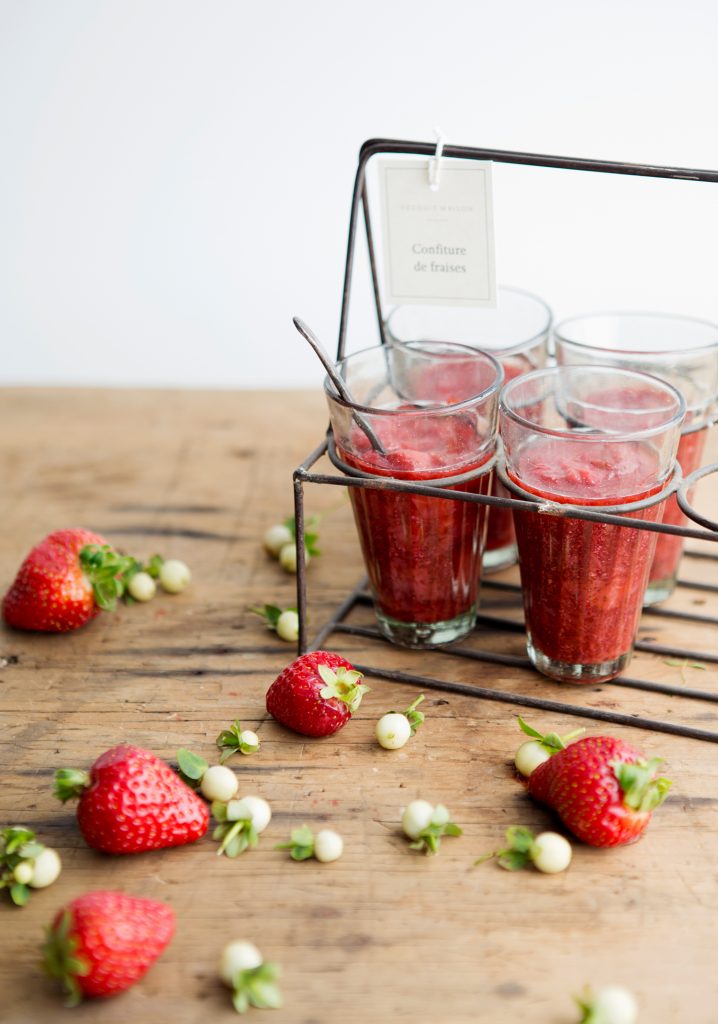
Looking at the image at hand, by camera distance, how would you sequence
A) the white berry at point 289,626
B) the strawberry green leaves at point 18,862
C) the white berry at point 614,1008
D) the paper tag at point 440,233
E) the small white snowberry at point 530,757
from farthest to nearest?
the white berry at point 289,626 < the paper tag at point 440,233 < the small white snowberry at point 530,757 < the strawberry green leaves at point 18,862 < the white berry at point 614,1008

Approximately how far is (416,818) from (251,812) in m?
0.13

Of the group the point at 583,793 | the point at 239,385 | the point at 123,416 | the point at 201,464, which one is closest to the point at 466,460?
the point at 583,793

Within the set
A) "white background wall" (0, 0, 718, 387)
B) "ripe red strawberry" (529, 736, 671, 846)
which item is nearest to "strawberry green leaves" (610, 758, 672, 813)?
"ripe red strawberry" (529, 736, 671, 846)

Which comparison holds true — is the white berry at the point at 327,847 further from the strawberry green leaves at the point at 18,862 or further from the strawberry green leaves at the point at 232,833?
Result: the strawberry green leaves at the point at 18,862

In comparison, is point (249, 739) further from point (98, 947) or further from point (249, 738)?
point (98, 947)

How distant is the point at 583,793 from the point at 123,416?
1.05m

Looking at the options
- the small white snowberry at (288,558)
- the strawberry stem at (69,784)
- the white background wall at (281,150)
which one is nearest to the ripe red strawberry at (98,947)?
the strawberry stem at (69,784)

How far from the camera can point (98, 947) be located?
734 millimetres

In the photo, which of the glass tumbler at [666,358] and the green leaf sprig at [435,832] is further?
the glass tumbler at [666,358]

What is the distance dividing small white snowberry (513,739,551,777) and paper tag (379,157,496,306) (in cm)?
43

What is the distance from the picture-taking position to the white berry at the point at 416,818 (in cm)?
86

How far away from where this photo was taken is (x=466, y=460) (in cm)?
101

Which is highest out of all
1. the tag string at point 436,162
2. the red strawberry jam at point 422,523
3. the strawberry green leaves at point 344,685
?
the tag string at point 436,162

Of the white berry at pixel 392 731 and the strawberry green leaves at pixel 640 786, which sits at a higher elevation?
the strawberry green leaves at pixel 640 786
